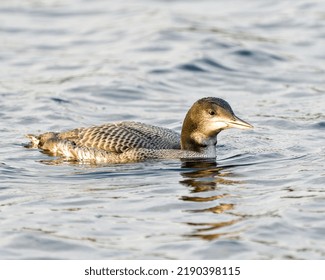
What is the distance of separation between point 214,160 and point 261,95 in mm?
3906

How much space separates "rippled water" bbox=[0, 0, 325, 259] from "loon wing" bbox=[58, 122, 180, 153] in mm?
345

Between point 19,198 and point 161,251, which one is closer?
point 161,251

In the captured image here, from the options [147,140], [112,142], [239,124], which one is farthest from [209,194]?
[112,142]

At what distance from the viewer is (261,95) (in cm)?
1681

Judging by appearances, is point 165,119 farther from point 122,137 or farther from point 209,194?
point 209,194

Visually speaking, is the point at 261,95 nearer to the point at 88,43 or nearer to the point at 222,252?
the point at 88,43

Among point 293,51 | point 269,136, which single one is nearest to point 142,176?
point 269,136

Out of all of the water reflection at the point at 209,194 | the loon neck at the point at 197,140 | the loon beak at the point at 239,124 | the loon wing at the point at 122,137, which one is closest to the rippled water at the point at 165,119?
the water reflection at the point at 209,194

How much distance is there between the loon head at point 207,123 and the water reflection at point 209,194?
27cm

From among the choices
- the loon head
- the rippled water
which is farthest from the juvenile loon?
the rippled water

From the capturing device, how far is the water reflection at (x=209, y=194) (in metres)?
10.0

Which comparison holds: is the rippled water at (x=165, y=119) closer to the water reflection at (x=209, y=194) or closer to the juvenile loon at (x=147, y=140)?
the water reflection at (x=209, y=194)

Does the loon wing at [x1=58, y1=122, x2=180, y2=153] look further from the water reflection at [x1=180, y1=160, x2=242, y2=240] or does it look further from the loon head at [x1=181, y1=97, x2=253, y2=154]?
the water reflection at [x1=180, y1=160, x2=242, y2=240]

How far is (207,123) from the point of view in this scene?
13008 millimetres
